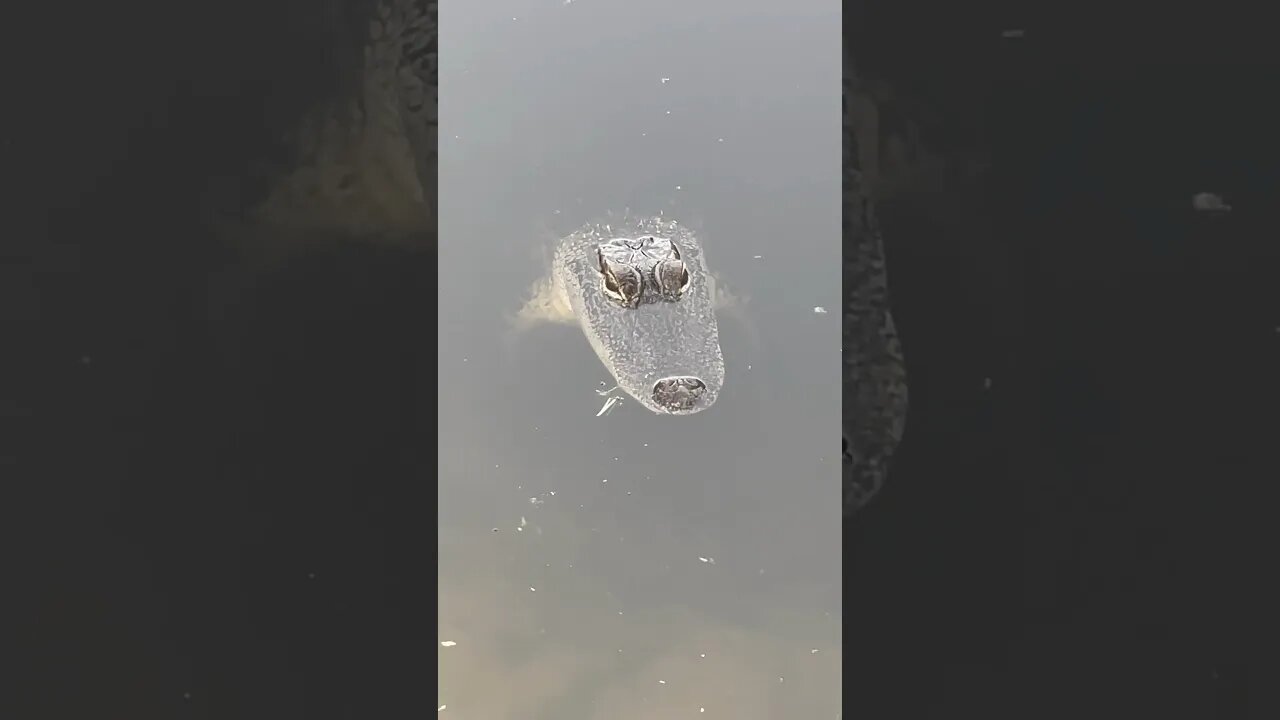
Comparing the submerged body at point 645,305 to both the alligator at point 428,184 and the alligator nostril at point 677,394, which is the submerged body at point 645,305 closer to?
the alligator nostril at point 677,394

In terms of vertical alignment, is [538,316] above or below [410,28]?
below

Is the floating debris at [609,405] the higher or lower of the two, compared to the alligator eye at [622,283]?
lower

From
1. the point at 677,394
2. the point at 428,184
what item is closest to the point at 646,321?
the point at 677,394
